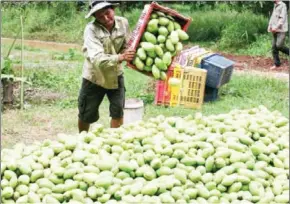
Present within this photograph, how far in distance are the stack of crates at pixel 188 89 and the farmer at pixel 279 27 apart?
10.3 ft

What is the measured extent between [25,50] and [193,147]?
9.02m

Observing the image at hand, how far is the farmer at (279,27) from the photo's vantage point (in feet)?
31.7

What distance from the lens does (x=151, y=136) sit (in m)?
3.32

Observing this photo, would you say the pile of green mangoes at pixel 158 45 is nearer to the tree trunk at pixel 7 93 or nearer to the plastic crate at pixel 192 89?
the plastic crate at pixel 192 89

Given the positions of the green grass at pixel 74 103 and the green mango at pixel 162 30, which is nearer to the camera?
the green mango at pixel 162 30

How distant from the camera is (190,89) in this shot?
716 cm

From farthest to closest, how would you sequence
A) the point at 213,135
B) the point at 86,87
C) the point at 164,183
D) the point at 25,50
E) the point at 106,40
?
1. the point at 25,50
2. the point at 86,87
3. the point at 106,40
4. the point at 213,135
5. the point at 164,183

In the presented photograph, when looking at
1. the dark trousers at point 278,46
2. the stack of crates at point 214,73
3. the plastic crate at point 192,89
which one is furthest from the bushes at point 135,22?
the plastic crate at point 192,89

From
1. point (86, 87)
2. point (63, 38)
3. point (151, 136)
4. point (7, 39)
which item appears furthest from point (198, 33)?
point (151, 136)

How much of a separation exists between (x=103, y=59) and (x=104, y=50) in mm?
296

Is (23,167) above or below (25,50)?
above

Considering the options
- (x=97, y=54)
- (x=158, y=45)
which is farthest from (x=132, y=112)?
(x=97, y=54)

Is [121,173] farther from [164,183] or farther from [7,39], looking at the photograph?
[7,39]

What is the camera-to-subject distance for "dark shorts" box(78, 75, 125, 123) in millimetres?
4871
